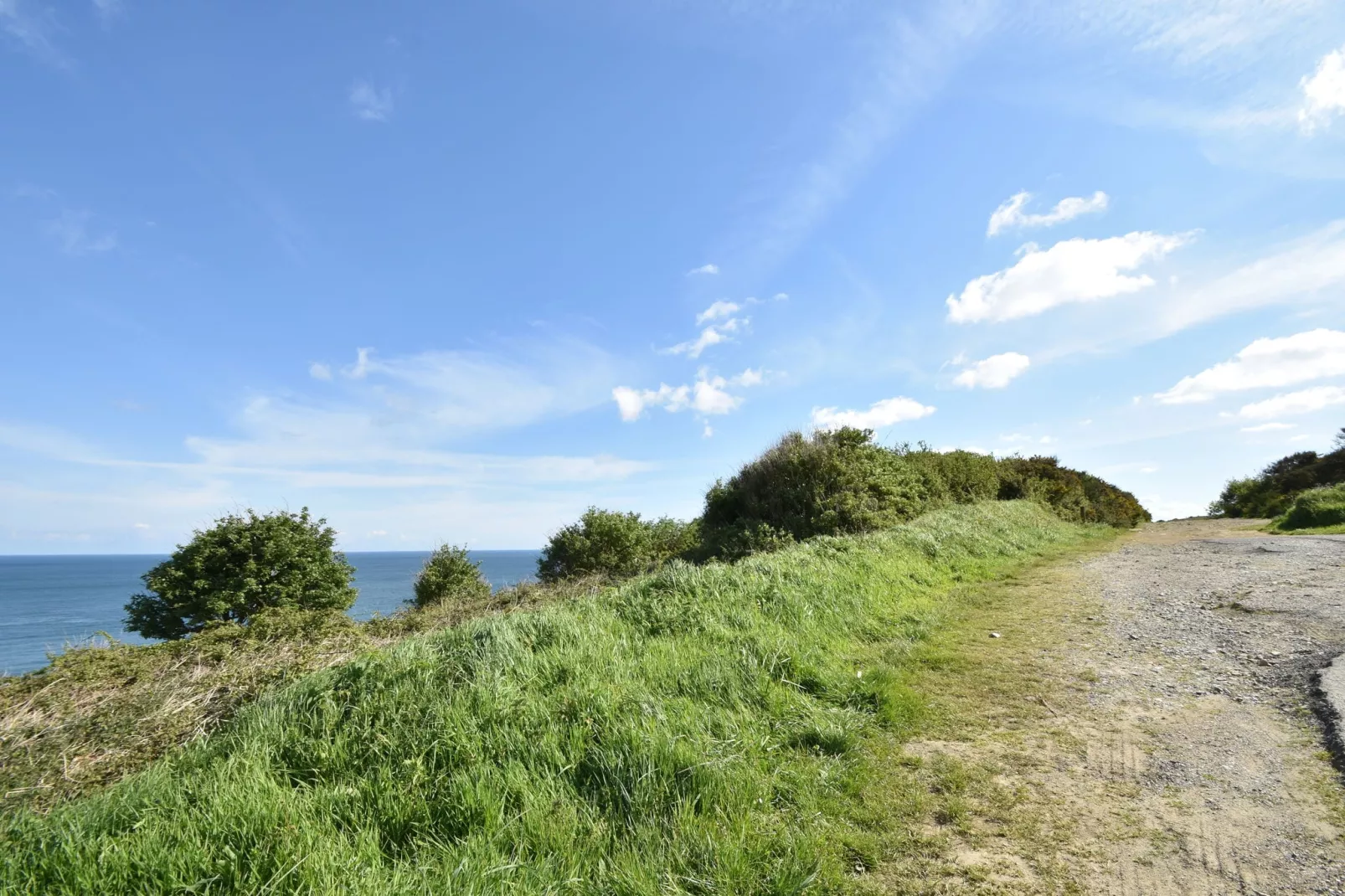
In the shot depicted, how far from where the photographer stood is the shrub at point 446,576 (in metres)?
18.6

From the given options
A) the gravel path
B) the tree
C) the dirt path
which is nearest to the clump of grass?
the dirt path

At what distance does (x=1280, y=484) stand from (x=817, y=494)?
3280 cm

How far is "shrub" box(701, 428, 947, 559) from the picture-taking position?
588 inches

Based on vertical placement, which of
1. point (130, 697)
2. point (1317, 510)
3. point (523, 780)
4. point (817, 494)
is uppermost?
point (817, 494)

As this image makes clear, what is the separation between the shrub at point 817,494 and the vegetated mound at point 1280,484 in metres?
22.2

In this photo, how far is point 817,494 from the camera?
15430mm

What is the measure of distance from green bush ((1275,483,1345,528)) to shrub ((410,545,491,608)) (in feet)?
88.5

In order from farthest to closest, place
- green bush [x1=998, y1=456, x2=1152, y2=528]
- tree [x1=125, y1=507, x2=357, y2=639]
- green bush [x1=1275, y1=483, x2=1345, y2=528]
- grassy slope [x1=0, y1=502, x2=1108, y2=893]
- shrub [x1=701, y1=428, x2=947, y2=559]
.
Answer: green bush [x1=998, y1=456, x2=1152, y2=528]
green bush [x1=1275, y1=483, x2=1345, y2=528]
shrub [x1=701, y1=428, x2=947, y2=559]
tree [x1=125, y1=507, x2=357, y2=639]
grassy slope [x1=0, y1=502, x2=1108, y2=893]

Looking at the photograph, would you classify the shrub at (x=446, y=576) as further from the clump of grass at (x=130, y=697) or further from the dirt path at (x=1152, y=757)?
the dirt path at (x=1152, y=757)

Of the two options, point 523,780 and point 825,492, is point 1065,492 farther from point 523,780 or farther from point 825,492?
point 523,780

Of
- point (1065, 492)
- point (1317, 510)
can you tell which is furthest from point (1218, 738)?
point (1065, 492)

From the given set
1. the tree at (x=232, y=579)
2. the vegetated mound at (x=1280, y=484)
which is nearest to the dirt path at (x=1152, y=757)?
the tree at (x=232, y=579)

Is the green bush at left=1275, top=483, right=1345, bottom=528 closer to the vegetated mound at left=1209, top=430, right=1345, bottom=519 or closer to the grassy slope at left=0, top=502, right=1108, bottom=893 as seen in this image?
the vegetated mound at left=1209, top=430, right=1345, bottom=519

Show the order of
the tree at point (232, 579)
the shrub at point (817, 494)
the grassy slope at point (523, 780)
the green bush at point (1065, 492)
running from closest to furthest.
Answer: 1. the grassy slope at point (523, 780)
2. the tree at point (232, 579)
3. the shrub at point (817, 494)
4. the green bush at point (1065, 492)
